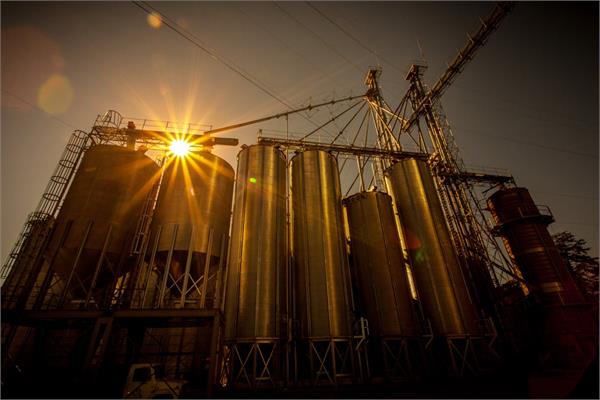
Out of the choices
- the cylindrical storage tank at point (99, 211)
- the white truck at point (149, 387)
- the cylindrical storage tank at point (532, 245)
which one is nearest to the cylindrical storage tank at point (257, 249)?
the white truck at point (149, 387)

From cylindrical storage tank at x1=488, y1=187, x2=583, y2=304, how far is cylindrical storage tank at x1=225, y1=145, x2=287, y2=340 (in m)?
19.8

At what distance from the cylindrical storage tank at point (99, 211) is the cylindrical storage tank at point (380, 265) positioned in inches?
527

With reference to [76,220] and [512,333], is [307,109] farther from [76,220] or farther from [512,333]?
[512,333]

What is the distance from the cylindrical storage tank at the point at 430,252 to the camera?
1558 cm

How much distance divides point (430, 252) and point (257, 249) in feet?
36.8

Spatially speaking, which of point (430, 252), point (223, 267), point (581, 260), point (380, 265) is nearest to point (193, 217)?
point (223, 267)

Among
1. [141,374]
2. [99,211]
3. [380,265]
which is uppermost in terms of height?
[99,211]

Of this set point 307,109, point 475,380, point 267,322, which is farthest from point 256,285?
point 307,109

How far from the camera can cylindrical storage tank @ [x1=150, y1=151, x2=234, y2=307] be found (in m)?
13.0

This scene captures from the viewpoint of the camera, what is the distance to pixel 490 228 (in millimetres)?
25016

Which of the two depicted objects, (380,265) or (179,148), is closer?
(380,265)

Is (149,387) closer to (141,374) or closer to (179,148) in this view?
(141,374)

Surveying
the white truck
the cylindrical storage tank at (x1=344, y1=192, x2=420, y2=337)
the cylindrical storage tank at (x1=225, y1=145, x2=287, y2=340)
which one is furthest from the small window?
the cylindrical storage tank at (x1=344, y1=192, x2=420, y2=337)

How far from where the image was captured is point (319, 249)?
52.4 ft
